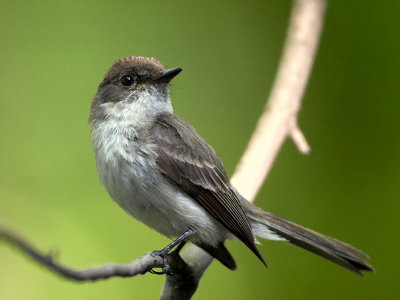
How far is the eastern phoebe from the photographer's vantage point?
2100 millimetres

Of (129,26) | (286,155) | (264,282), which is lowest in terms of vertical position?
(264,282)

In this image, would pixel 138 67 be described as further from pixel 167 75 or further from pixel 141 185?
pixel 141 185

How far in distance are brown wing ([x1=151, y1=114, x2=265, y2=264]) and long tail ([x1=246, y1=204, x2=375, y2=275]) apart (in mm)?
183

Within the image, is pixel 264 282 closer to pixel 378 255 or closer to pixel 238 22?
pixel 378 255

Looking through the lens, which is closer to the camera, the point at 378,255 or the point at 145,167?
the point at 145,167

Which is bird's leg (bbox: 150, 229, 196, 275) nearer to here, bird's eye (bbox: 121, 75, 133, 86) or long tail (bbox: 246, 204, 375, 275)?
long tail (bbox: 246, 204, 375, 275)

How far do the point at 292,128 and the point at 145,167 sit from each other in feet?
2.39

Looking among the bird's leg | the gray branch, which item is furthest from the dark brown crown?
the gray branch

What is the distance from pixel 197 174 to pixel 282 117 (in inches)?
19.6

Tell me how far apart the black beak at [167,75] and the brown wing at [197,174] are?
155mm

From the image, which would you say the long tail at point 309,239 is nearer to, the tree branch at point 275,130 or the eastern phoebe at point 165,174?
the eastern phoebe at point 165,174

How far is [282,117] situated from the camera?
2.43 m

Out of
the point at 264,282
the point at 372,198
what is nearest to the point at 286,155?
the point at 372,198

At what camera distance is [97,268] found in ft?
3.89
